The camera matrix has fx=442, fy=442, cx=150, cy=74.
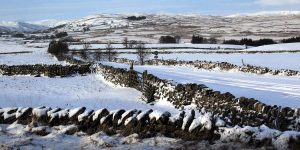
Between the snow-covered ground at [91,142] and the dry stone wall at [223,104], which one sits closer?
the snow-covered ground at [91,142]

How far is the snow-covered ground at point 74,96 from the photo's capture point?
2219 centimetres

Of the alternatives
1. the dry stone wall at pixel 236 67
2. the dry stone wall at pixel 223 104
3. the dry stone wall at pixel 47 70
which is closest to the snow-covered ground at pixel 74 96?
the dry stone wall at pixel 223 104

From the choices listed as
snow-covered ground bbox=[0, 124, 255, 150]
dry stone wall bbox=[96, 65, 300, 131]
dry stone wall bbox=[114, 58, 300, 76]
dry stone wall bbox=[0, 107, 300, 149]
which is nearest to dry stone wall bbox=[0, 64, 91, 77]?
dry stone wall bbox=[114, 58, 300, 76]

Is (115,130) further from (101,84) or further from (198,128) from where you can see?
(101,84)

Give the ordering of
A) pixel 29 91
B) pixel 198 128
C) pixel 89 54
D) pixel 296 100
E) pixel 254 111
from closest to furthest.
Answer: pixel 198 128 < pixel 254 111 < pixel 296 100 < pixel 29 91 < pixel 89 54

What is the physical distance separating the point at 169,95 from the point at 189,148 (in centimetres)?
1497

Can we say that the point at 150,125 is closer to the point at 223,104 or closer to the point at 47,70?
the point at 223,104

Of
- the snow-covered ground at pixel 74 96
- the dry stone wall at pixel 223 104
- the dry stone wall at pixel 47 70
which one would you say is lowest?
the dry stone wall at pixel 47 70

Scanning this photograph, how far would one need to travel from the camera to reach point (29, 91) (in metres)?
29.5

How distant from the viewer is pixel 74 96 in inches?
1052

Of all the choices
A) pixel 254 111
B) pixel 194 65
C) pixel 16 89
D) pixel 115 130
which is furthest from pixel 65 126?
pixel 194 65

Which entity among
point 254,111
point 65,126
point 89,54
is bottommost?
point 89,54

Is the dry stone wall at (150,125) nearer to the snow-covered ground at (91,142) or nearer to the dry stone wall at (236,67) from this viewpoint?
the snow-covered ground at (91,142)

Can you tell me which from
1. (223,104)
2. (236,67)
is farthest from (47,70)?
(223,104)
